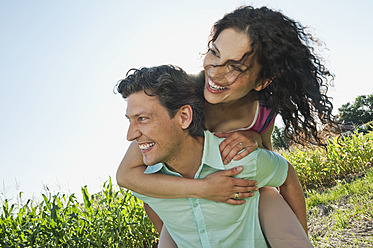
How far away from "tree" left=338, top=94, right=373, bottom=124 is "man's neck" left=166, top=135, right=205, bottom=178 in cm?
2765

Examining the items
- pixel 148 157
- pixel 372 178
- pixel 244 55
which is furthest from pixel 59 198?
pixel 372 178

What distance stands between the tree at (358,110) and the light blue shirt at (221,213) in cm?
2757

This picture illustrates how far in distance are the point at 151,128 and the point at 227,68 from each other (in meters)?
0.65

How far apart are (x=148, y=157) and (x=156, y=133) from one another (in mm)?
154

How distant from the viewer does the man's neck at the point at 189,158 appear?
7.53 ft

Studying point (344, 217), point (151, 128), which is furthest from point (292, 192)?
point (344, 217)

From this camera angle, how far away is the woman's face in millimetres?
2369

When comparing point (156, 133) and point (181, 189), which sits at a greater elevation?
point (156, 133)

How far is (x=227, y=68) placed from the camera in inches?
94.1

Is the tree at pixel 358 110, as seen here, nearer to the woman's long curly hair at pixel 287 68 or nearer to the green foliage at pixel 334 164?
the green foliage at pixel 334 164

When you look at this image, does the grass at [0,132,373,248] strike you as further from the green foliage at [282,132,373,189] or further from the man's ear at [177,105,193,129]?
the man's ear at [177,105,193,129]

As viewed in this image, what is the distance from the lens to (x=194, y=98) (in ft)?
7.84

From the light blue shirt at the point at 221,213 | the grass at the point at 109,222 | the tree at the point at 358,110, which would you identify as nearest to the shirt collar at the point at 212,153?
the light blue shirt at the point at 221,213

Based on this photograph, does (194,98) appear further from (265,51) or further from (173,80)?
(265,51)
